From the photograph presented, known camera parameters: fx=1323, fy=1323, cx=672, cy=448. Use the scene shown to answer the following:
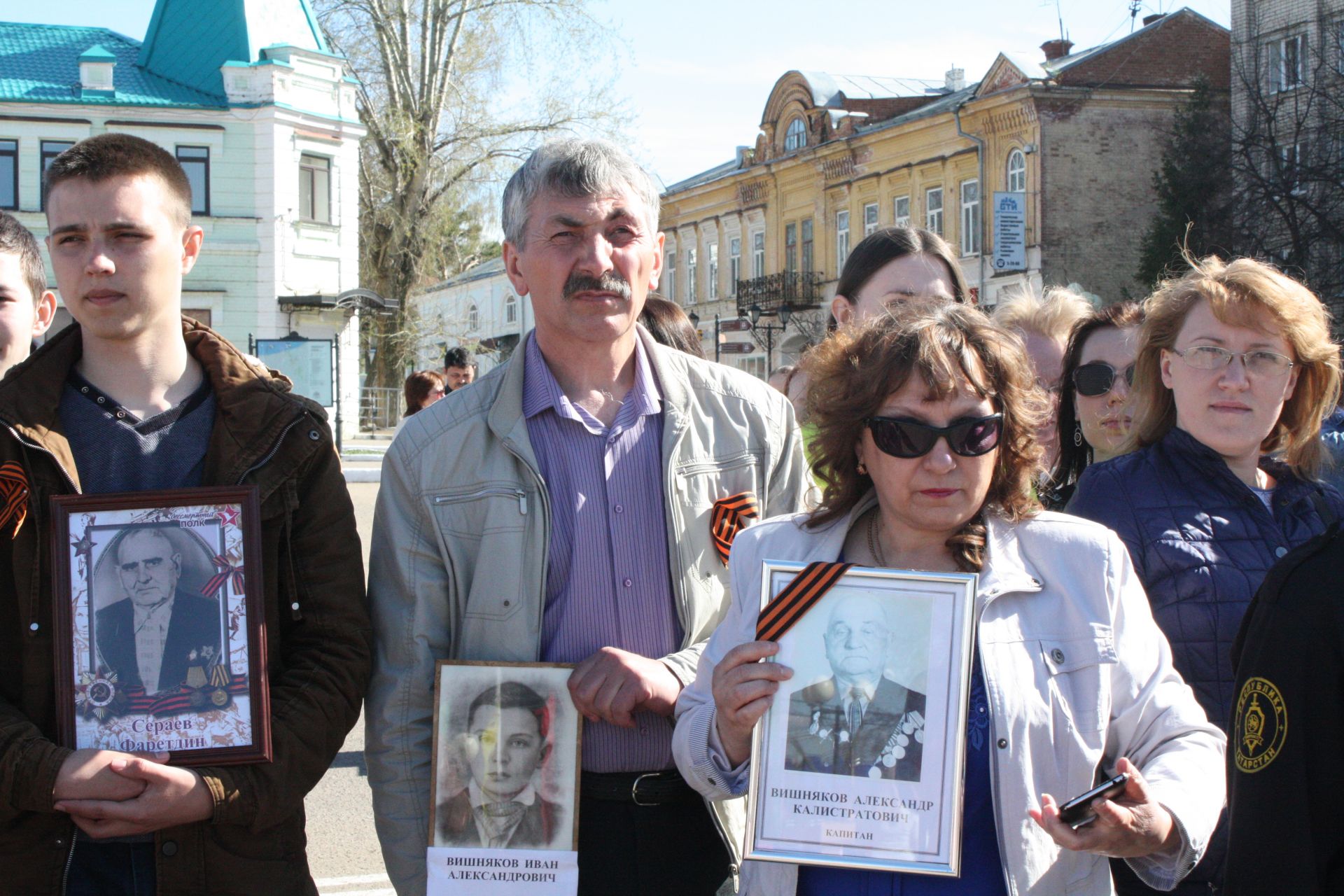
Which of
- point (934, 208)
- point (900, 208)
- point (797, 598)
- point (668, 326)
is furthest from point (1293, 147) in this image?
point (797, 598)

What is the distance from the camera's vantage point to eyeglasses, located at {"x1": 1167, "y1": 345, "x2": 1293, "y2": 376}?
132 inches

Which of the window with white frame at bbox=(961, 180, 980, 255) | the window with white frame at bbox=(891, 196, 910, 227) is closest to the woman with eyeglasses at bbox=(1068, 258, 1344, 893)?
the window with white frame at bbox=(961, 180, 980, 255)

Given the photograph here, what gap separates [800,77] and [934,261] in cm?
4243

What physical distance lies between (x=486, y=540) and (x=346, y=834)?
362 centimetres

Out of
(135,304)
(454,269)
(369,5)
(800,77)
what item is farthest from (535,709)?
(800,77)

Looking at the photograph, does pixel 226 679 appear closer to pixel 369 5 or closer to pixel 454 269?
pixel 369 5

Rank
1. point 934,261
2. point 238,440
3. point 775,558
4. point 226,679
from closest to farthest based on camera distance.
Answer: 1. point 775,558
2. point 226,679
3. point 238,440
4. point 934,261

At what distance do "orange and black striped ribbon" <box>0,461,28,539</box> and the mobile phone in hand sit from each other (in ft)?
7.30

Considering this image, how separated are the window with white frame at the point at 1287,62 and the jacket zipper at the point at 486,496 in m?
32.7

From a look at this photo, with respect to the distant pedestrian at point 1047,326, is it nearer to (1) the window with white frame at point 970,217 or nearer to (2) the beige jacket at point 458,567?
(2) the beige jacket at point 458,567

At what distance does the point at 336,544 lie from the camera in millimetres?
3148

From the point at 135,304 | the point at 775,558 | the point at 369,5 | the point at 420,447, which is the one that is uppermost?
the point at 369,5

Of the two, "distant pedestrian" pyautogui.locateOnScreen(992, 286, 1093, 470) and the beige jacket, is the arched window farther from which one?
the beige jacket

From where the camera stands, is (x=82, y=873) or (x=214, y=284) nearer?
(x=82, y=873)
